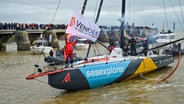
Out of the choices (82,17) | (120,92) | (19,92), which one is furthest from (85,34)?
(19,92)

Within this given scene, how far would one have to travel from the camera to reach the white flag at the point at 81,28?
40.4 ft

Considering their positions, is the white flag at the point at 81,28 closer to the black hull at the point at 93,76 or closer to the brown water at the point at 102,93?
the black hull at the point at 93,76

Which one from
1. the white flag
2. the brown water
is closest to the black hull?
the brown water

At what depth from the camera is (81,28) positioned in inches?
506

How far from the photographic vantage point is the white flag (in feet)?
40.4

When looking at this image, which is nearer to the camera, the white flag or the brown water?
the brown water

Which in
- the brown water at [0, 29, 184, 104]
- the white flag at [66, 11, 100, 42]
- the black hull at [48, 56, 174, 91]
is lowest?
the brown water at [0, 29, 184, 104]

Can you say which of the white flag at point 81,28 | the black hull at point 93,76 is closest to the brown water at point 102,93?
the black hull at point 93,76

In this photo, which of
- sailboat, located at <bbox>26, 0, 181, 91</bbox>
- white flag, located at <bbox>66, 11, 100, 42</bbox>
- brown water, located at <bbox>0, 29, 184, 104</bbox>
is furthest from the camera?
white flag, located at <bbox>66, 11, 100, 42</bbox>

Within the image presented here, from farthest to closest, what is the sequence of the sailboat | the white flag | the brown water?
the white flag
the sailboat
the brown water

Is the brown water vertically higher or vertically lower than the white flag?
lower

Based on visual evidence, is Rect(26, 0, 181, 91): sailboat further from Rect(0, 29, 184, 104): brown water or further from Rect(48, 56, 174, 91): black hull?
Rect(0, 29, 184, 104): brown water

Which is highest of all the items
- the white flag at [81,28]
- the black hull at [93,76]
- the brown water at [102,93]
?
the white flag at [81,28]

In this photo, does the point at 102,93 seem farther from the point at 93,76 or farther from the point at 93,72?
the point at 93,72
